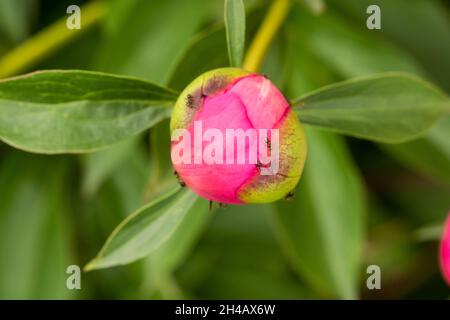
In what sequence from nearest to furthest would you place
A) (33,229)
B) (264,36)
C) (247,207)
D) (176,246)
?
1. (264,36)
2. (176,246)
3. (33,229)
4. (247,207)

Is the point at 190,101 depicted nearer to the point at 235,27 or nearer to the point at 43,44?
the point at 235,27

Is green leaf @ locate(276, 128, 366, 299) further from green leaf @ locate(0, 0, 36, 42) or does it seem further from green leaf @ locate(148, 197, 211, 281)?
green leaf @ locate(0, 0, 36, 42)

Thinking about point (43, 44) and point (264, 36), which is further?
point (43, 44)

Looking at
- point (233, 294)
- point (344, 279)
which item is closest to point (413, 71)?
point (344, 279)

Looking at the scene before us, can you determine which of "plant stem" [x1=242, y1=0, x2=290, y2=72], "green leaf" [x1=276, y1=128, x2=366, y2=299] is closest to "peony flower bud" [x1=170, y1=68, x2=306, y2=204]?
"plant stem" [x1=242, y1=0, x2=290, y2=72]

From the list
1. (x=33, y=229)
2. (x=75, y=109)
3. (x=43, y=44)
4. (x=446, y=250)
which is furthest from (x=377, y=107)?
(x=33, y=229)

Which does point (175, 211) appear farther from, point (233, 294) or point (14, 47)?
point (233, 294)
